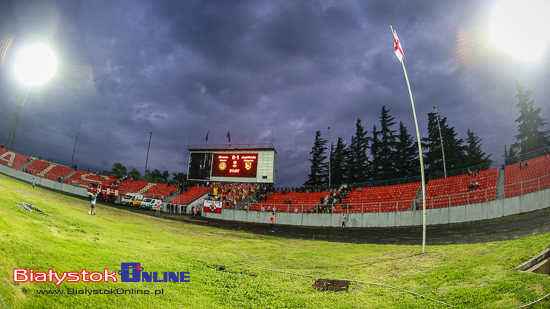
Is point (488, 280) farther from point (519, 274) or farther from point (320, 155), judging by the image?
point (320, 155)

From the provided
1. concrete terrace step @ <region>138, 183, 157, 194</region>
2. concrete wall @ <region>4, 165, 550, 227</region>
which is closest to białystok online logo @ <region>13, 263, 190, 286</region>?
concrete wall @ <region>4, 165, 550, 227</region>

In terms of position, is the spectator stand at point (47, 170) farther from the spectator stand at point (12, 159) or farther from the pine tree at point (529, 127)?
the pine tree at point (529, 127)

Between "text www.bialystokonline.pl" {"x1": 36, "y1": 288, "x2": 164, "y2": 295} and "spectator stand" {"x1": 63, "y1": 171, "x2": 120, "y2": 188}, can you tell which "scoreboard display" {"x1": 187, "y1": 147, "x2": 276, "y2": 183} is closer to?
"spectator stand" {"x1": 63, "y1": 171, "x2": 120, "y2": 188}

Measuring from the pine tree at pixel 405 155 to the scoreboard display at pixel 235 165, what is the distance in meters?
29.6

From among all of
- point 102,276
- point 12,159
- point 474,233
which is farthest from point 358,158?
point 12,159

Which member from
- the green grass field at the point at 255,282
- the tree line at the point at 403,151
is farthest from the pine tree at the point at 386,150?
the green grass field at the point at 255,282

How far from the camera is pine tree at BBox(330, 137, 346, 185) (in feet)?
193

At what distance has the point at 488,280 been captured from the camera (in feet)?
18.2

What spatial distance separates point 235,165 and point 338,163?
94.4 ft

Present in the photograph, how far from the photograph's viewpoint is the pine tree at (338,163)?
2317 inches

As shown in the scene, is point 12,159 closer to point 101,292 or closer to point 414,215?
point 101,292

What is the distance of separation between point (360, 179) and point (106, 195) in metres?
49.4

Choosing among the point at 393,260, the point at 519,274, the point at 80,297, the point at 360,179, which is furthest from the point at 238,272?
the point at 360,179

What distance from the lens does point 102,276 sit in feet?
16.2
